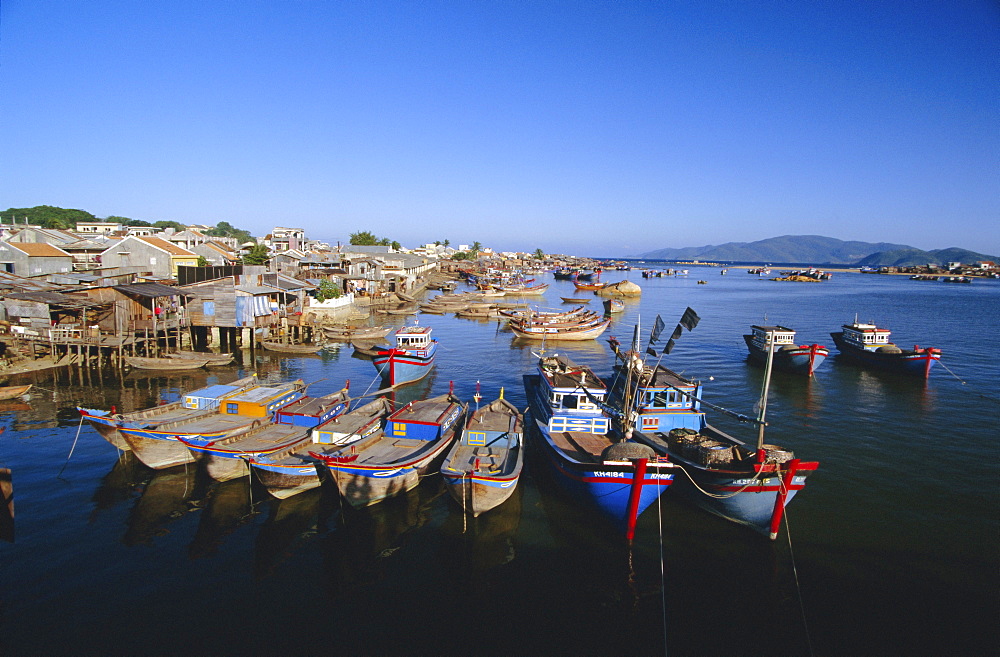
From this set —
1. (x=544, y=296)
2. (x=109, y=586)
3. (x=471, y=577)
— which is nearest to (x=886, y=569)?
(x=471, y=577)

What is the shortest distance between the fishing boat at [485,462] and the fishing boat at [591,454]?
1630mm

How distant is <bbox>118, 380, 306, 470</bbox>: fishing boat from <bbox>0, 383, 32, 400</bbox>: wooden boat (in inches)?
608

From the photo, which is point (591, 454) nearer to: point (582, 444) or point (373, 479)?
point (582, 444)

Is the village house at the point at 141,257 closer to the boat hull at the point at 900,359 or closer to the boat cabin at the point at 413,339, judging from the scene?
the boat cabin at the point at 413,339

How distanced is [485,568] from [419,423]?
7.34 m

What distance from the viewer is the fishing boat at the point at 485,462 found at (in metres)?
17.2

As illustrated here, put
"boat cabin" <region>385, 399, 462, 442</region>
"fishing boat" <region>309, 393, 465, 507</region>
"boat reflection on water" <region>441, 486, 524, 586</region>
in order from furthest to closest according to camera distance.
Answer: "boat cabin" <region>385, 399, 462, 442</region> → "fishing boat" <region>309, 393, 465, 507</region> → "boat reflection on water" <region>441, 486, 524, 586</region>

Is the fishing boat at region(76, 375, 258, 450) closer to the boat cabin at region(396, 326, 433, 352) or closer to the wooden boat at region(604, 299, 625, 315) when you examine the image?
the boat cabin at region(396, 326, 433, 352)

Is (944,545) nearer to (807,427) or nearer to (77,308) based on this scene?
(807,427)

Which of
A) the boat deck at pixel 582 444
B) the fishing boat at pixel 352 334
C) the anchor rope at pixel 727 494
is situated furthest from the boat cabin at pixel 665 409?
the fishing boat at pixel 352 334

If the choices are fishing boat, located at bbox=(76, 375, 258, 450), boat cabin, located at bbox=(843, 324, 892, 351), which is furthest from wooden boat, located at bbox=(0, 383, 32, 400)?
boat cabin, located at bbox=(843, 324, 892, 351)

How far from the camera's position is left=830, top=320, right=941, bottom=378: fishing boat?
38.7 m

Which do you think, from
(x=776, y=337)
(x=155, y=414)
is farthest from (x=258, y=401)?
(x=776, y=337)

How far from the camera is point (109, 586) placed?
1391cm
